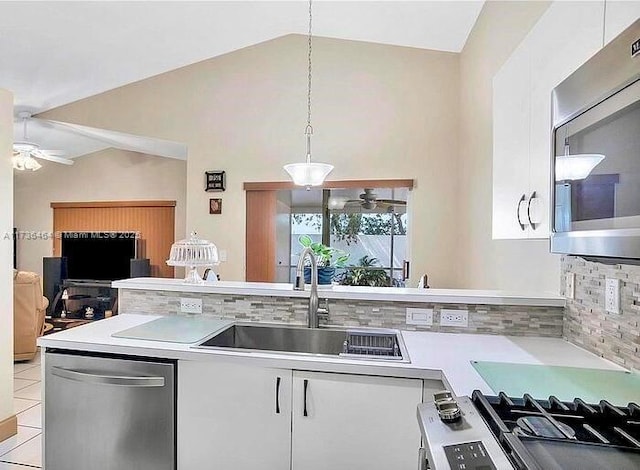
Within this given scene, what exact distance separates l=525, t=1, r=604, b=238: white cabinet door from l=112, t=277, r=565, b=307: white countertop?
1.30ft

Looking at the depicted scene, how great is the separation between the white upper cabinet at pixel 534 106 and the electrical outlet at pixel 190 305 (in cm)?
162

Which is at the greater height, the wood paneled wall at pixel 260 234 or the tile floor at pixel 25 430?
the wood paneled wall at pixel 260 234

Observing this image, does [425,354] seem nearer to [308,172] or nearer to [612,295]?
[612,295]

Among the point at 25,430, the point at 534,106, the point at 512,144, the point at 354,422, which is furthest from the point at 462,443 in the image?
the point at 25,430

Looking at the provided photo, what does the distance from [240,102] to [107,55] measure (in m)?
1.38

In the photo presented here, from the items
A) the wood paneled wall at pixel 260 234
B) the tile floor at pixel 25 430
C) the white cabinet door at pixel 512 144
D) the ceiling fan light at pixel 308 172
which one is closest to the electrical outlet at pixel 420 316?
the white cabinet door at pixel 512 144

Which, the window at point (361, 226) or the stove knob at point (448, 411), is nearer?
the stove knob at point (448, 411)

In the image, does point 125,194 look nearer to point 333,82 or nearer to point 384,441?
point 333,82

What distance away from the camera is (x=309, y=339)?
2.06 meters

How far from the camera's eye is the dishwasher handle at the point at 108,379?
164cm

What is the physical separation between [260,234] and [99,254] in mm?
3613

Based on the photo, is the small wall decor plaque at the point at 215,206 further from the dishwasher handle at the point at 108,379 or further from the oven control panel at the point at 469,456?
the oven control panel at the point at 469,456

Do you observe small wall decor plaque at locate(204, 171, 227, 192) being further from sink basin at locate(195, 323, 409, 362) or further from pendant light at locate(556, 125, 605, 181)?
pendant light at locate(556, 125, 605, 181)

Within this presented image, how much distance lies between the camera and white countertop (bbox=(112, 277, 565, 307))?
188 centimetres
